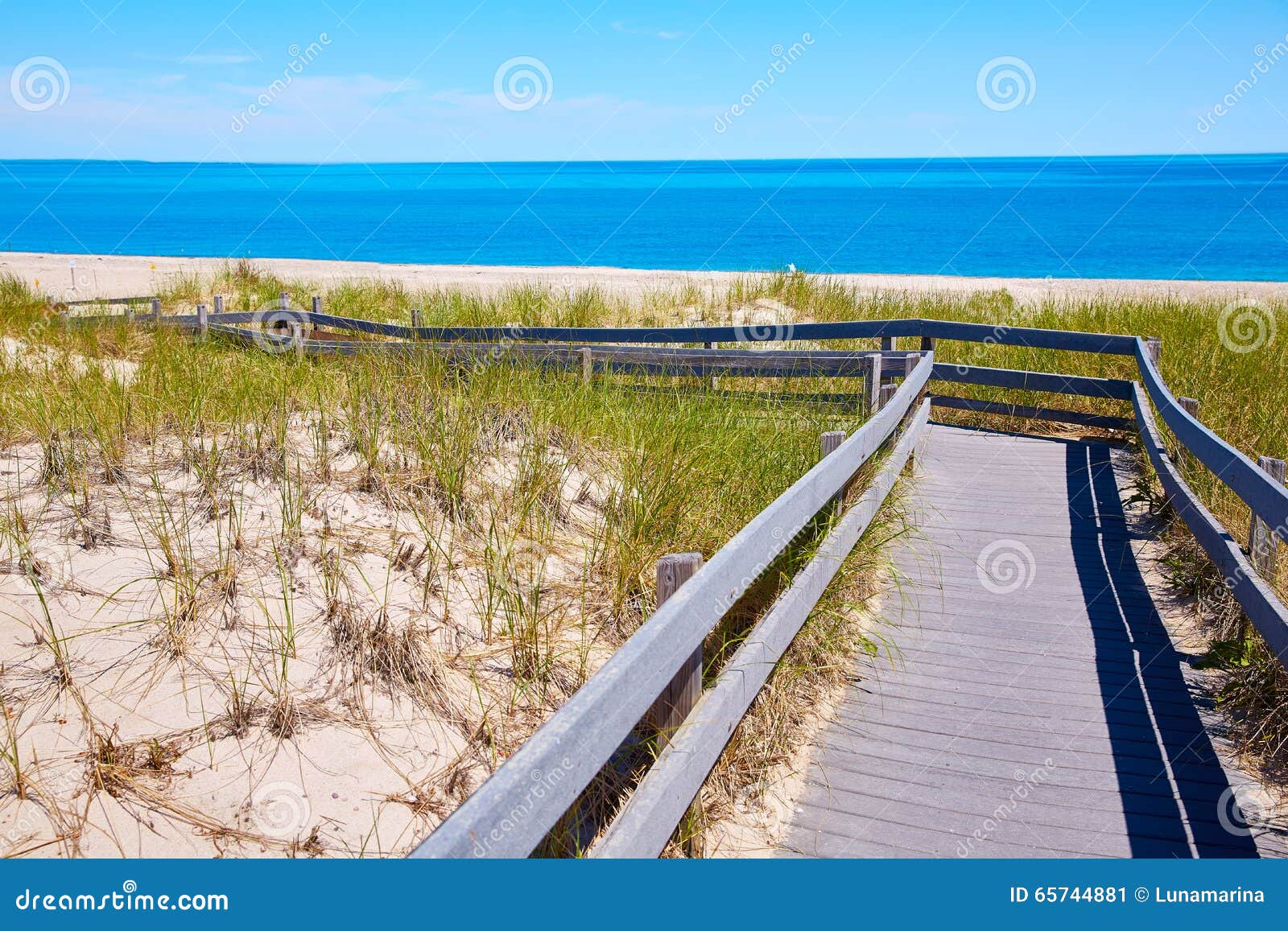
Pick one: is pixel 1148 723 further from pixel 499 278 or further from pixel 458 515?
pixel 499 278

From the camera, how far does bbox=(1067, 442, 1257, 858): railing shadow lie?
11.9 ft

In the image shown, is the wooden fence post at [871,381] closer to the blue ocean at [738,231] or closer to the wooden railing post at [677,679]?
the wooden railing post at [677,679]

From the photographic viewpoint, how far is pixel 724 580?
10.5 feet

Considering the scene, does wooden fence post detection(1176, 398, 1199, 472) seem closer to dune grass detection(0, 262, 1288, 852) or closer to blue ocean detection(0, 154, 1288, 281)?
dune grass detection(0, 262, 1288, 852)

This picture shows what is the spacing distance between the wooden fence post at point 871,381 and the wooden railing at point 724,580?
1.0 inches

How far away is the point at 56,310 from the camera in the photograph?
13.9m

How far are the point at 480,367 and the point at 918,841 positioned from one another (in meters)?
5.01

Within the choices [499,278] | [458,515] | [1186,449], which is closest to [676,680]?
[458,515]

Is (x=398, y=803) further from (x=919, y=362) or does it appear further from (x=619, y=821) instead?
(x=919, y=362)

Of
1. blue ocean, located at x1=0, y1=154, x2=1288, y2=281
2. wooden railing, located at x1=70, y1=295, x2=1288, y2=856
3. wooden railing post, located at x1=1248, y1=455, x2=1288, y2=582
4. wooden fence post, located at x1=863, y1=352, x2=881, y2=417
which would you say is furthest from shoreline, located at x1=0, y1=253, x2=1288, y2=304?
wooden railing post, located at x1=1248, y1=455, x2=1288, y2=582

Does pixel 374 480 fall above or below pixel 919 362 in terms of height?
below

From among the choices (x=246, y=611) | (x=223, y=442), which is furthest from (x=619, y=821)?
(x=223, y=442)

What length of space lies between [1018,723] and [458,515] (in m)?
3.14

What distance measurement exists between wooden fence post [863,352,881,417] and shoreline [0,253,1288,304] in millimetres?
17436
